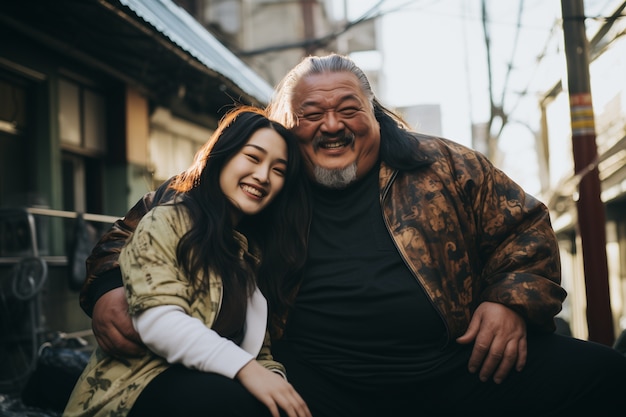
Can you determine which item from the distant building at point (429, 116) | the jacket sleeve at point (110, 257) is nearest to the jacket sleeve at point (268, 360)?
the jacket sleeve at point (110, 257)

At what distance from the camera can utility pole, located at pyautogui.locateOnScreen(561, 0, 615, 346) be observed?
200 inches

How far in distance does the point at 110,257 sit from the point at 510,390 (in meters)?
1.61

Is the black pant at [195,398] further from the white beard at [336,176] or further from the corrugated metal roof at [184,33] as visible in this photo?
the corrugated metal roof at [184,33]

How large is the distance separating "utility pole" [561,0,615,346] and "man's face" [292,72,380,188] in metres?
2.53

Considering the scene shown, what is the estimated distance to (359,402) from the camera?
289 cm

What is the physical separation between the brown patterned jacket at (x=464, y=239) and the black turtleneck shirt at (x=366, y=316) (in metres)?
0.08

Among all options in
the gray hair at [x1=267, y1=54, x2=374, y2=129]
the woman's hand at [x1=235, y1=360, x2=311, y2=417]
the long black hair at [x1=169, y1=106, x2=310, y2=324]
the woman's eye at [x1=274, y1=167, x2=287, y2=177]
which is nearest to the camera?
the woman's hand at [x1=235, y1=360, x2=311, y2=417]

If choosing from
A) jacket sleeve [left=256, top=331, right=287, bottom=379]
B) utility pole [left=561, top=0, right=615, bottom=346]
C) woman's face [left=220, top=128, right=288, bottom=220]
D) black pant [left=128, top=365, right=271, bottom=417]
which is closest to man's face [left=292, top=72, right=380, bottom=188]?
woman's face [left=220, top=128, right=288, bottom=220]

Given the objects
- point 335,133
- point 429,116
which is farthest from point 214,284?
point 429,116

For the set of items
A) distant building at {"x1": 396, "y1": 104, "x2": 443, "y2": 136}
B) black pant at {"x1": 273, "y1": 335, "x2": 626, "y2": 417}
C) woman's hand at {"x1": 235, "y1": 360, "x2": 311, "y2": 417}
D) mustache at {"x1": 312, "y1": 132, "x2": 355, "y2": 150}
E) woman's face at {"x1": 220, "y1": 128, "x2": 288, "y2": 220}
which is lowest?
black pant at {"x1": 273, "y1": 335, "x2": 626, "y2": 417}

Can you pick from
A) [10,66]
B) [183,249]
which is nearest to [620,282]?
[10,66]

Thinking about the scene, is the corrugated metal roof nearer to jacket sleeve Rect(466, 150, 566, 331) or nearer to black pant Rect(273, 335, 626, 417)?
jacket sleeve Rect(466, 150, 566, 331)

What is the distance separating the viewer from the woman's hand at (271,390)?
2.32 meters

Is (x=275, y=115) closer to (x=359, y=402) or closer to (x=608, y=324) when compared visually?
(x=359, y=402)
